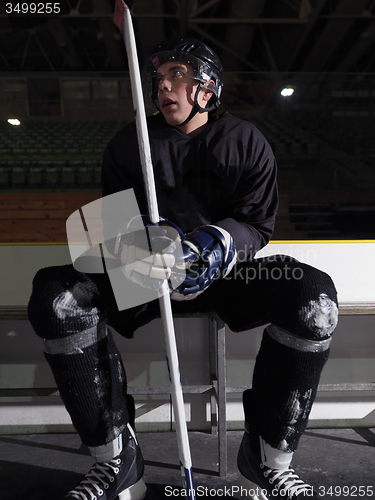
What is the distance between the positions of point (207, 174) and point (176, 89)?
0.78 ft

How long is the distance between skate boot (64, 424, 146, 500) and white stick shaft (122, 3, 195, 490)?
131mm

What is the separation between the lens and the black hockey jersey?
3.73 ft

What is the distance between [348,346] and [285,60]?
7346 millimetres

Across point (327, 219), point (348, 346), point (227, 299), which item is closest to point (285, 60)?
point (327, 219)

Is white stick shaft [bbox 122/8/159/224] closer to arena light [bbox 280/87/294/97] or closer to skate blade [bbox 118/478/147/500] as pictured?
skate blade [bbox 118/478/147/500]

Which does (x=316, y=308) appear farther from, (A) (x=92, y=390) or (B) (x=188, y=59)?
(B) (x=188, y=59)

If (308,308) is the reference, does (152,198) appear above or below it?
above

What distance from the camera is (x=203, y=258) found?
0.93m

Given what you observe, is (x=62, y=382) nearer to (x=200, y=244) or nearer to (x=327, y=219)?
(x=200, y=244)

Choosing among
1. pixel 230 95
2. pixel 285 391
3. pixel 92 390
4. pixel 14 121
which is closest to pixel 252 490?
pixel 285 391

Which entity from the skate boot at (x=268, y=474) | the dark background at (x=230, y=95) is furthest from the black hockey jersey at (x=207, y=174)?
the dark background at (x=230, y=95)

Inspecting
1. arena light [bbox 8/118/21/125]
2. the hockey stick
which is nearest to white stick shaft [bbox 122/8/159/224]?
the hockey stick

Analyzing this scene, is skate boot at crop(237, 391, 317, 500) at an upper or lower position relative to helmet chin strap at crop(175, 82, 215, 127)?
lower

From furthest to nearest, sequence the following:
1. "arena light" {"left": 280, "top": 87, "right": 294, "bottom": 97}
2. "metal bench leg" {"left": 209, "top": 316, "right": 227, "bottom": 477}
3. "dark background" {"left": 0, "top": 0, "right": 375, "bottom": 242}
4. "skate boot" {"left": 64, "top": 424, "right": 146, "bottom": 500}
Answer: "arena light" {"left": 280, "top": 87, "right": 294, "bottom": 97}, "dark background" {"left": 0, "top": 0, "right": 375, "bottom": 242}, "metal bench leg" {"left": 209, "top": 316, "right": 227, "bottom": 477}, "skate boot" {"left": 64, "top": 424, "right": 146, "bottom": 500}
